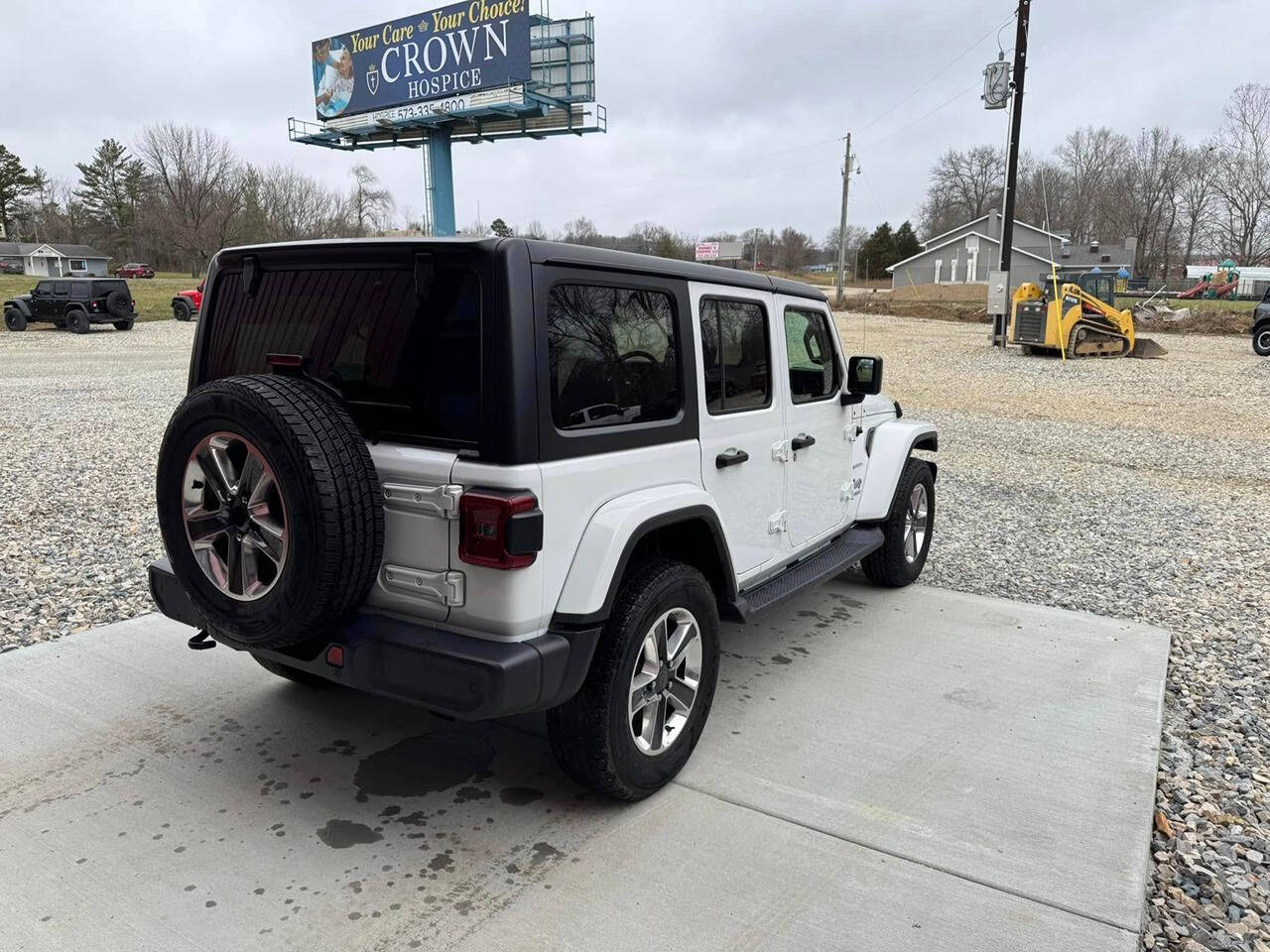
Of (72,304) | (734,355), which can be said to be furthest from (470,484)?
(72,304)

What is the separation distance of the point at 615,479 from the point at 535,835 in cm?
119

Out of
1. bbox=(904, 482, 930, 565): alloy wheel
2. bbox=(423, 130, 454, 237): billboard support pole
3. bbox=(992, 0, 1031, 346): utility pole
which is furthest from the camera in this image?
bbox=(423, 130, 454, 237): billboard support pole

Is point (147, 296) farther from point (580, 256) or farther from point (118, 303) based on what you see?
point (580, 256)

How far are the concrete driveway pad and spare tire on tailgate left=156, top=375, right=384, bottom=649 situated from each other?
28.4 inches

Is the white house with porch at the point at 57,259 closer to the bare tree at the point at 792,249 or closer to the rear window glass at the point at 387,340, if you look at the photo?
the bare tree at the point at 792,249

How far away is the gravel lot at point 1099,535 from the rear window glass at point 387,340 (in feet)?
8.20

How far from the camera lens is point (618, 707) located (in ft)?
9.46

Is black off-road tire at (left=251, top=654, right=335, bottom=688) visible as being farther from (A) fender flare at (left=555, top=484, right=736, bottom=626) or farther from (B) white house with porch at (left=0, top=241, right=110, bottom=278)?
(B) white house with porch at (left=0, top=241, right=110, bottom=278)

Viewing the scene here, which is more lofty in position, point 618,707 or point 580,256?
point 580,256

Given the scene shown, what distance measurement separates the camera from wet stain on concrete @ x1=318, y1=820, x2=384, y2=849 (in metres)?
2.82

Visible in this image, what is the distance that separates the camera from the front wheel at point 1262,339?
22281 mm

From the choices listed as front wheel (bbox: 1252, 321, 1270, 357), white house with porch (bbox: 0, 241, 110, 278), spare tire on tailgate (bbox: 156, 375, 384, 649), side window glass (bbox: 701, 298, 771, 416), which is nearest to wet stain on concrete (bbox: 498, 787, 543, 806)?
spare tire on tailgate (bbox: 156, 375, 384, 649)

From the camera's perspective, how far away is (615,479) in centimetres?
290

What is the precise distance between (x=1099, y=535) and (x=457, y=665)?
5.99m
